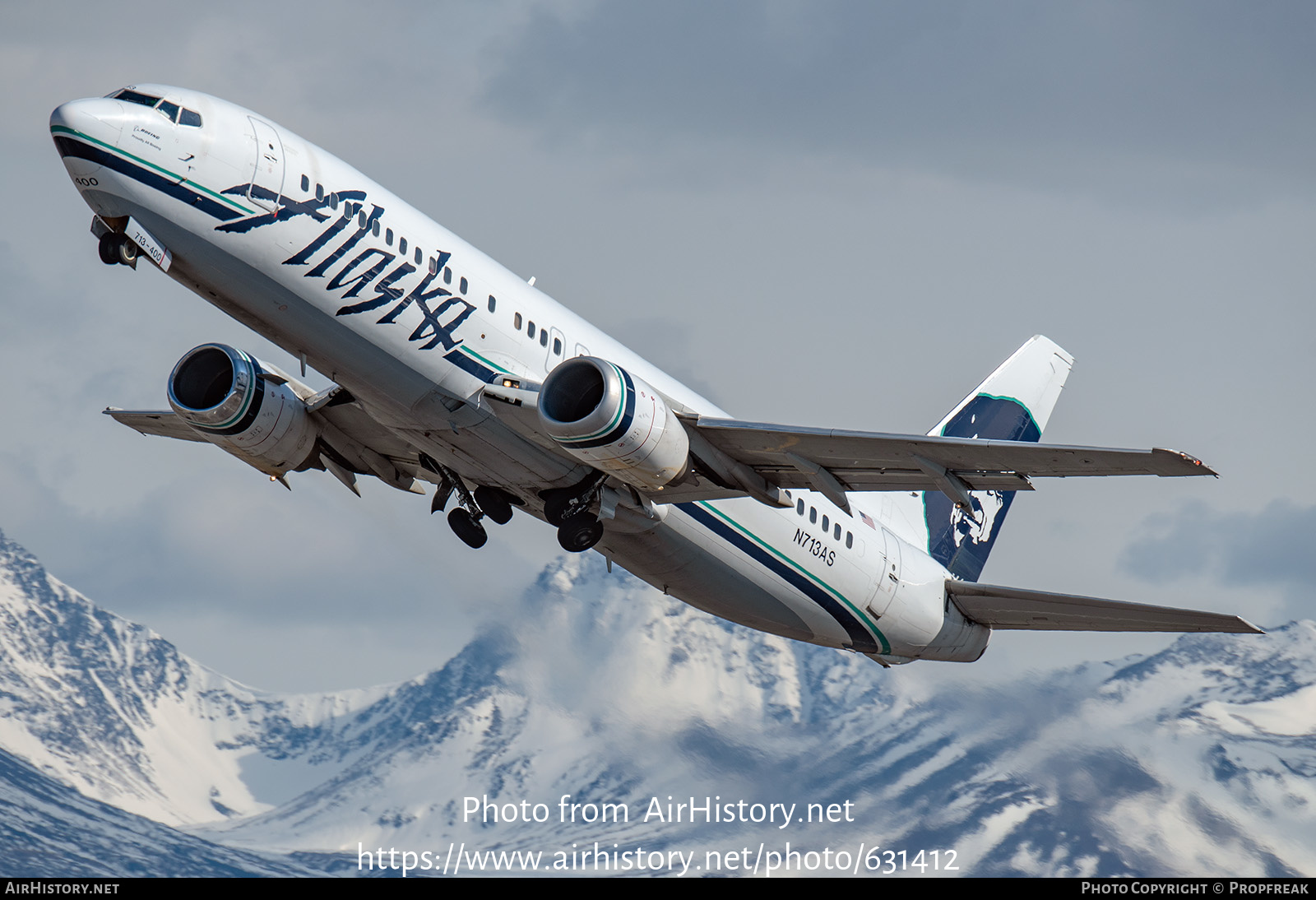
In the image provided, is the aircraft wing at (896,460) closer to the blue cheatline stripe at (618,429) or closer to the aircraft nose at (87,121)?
the blue cheatline stripe at (618,429)

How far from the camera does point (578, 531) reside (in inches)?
1158

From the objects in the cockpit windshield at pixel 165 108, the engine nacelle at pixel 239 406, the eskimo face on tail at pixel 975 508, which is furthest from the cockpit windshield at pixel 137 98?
the eskimo face on tail at pixel 975 508

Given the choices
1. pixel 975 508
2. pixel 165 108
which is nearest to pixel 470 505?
pixel 165 108

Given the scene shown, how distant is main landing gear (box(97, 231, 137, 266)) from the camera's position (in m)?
25.3

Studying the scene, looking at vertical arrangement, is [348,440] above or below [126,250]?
above

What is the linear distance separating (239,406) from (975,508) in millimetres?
18817

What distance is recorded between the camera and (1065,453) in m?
25.7

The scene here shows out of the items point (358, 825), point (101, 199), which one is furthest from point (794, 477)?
point (358, 825)

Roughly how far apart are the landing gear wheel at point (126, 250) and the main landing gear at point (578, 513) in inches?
355

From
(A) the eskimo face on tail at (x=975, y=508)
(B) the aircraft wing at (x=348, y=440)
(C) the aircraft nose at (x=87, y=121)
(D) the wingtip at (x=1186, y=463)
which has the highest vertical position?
(A) the eskimo face on tail at (x=975, y=508)

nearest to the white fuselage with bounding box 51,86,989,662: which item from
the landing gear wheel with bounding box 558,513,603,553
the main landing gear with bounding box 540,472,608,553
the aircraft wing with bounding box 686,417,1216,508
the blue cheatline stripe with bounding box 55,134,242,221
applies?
the blue cheatline stripe with bounding box 55,134,242,221

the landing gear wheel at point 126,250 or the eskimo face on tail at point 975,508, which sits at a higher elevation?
the eskimo face on tail at point 975,508

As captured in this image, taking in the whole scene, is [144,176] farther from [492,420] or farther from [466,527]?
[466,527]

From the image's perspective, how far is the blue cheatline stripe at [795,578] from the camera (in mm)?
31469
